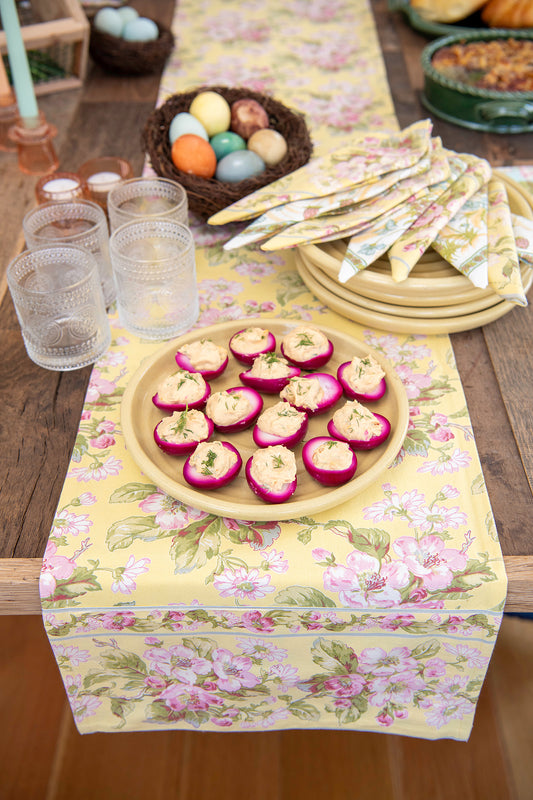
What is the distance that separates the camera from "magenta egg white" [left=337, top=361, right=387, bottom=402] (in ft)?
2.95

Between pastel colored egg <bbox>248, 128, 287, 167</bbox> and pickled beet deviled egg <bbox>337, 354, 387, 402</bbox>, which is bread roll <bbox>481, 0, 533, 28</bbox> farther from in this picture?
pickled beet deviled egg <bbox>337, 354, 387, 402</bbox>

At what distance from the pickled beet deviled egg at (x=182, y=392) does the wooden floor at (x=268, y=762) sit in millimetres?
929

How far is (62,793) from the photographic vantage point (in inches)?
56.3

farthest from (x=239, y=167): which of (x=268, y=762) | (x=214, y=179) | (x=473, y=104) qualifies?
(x=268, y=762)

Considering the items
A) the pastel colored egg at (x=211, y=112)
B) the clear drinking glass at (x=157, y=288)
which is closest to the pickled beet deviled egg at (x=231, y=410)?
the clear drinking glass at (x=157, y=288)

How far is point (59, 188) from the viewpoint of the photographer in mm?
1146

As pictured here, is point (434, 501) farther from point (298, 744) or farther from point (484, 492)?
point (298, 744)

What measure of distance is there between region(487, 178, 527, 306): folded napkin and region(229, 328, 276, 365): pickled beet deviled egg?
0.32 meters

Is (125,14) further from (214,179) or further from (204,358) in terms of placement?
(204,358)

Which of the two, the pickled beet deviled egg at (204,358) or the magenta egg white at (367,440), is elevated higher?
the pickled beet deviled egg at (204,358)

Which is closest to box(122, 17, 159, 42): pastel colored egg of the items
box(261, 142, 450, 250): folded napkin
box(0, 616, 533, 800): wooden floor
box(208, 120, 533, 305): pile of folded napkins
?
box(208, 120, 533, 305): pile of folded napkins

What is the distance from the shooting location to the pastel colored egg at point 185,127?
1278 millimetres

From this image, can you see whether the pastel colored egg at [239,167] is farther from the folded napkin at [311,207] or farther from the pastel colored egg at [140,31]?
the pastel colored egg at [140,31]

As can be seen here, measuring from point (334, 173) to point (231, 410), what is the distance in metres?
0.46
